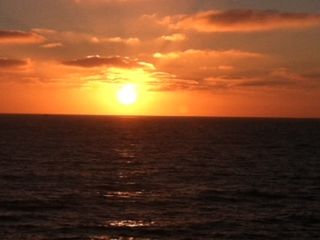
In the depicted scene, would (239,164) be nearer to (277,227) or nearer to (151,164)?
(151,164)

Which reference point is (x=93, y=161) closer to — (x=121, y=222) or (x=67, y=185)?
(x=67, y=185)

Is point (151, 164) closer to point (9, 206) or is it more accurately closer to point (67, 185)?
point (67, 185)

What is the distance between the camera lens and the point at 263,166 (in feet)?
286

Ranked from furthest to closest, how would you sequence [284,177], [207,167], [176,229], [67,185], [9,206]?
[207,167]
[284,177]
[67,185]
[9,206]
[176,229]

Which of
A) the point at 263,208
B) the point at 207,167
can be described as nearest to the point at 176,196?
the point at 263,208

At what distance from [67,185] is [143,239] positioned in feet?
86.4

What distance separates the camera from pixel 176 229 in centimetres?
4109

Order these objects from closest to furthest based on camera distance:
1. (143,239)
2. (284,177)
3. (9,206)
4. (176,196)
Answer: (143,239), (9,206), (176,196), (284,177)

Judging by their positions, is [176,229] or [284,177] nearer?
[176,229]

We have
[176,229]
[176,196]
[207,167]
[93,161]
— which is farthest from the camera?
[93,161]

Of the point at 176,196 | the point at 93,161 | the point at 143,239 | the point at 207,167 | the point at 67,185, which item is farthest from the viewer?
the point at 93,161

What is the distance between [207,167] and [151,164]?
10.7 meters

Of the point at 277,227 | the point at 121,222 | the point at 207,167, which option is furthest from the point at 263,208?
the point at 207,167

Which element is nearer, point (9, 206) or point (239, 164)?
point (9, 206)
